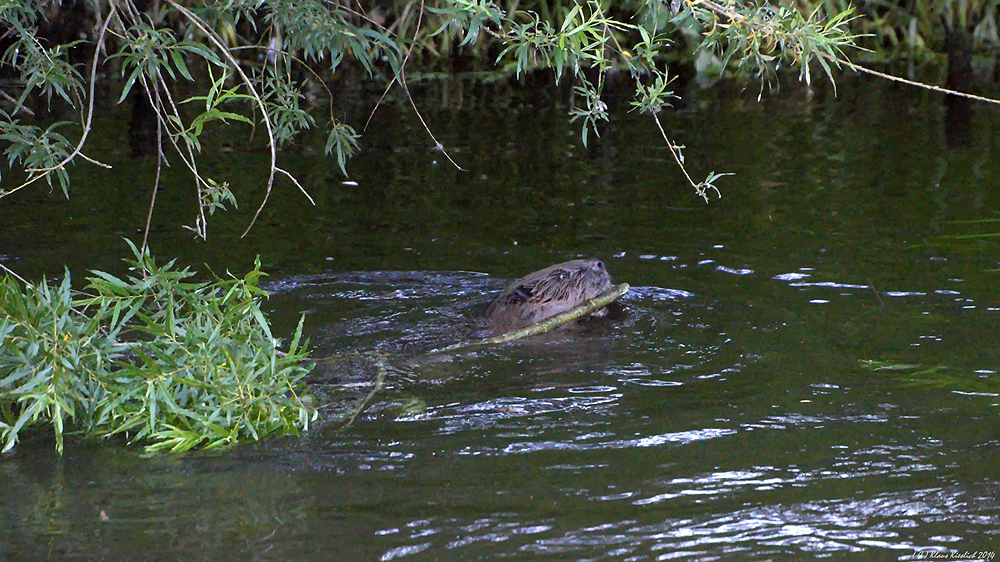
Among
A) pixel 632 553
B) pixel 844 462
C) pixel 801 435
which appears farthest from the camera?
pixel 801 435

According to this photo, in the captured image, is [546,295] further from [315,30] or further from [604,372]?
[315,30]

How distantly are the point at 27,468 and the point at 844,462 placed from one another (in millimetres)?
2715

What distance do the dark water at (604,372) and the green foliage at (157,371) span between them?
107mm

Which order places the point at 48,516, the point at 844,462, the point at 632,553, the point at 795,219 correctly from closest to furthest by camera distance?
the point at 632,553
the point at 48,516
the point at 844,462
the point at 795,219

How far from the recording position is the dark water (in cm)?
339

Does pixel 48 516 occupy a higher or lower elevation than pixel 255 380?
lower

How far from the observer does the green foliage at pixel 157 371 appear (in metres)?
3.90

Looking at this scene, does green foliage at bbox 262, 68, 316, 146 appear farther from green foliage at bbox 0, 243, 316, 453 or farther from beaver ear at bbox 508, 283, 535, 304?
beaver ear at bbox 508, 283, 535, 304

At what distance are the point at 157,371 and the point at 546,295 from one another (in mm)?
2281

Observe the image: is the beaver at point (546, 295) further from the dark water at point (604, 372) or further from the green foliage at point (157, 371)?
the green foliage at point (157, 371)

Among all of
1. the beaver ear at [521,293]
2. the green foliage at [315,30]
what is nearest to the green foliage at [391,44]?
the green foliage at [315,30]

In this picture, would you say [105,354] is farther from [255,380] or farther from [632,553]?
[632,553]

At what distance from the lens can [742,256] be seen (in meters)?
6.74

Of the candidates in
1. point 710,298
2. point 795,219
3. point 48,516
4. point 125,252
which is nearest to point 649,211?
point 795,219
